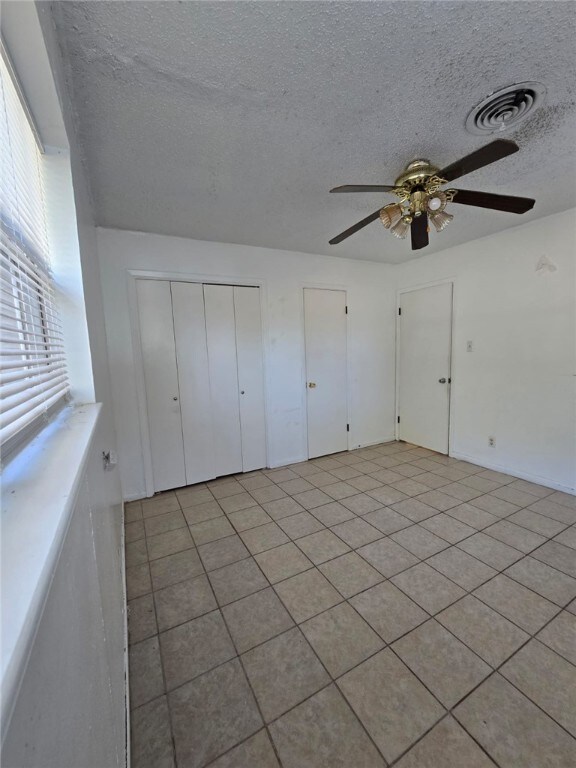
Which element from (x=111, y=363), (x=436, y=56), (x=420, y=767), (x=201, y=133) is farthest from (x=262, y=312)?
(x=420, y=767)

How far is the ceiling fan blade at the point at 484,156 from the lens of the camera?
121cm

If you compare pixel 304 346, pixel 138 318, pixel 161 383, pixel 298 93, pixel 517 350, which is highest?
pixel 298 93

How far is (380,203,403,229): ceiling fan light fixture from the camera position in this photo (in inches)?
68.4

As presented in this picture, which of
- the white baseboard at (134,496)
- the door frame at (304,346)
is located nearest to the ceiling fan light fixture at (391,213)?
the door frame at (304,346)

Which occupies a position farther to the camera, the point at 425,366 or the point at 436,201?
the point at 425,366

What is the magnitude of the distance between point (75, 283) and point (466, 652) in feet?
7.67

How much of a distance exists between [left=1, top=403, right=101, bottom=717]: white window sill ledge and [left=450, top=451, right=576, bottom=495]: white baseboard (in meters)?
3.55

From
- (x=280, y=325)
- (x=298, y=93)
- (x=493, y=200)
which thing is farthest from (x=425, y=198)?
(x=280, y=325)

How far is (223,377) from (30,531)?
268cm

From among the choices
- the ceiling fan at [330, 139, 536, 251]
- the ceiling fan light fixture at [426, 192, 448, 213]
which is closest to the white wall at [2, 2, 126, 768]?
the ceiling fan at [330, 139, 536, 251]

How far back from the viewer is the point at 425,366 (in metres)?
3.76

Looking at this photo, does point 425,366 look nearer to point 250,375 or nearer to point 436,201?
point 250,375

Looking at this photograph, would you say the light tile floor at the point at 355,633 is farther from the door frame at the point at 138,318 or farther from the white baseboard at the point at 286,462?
the white baseboard at the point at 286,462

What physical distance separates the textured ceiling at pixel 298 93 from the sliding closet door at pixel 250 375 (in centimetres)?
103
